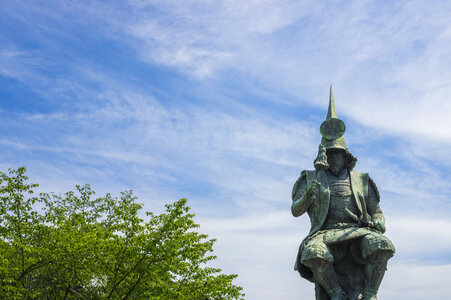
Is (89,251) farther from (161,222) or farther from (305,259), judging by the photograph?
(305,259)

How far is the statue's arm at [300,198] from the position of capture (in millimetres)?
7941

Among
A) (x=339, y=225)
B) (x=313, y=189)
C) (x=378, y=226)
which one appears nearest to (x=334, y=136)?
(x=313, y=189)

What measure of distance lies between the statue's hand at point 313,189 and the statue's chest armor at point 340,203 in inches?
16.6

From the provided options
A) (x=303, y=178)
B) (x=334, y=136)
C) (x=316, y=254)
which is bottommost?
(x=316, y=254)

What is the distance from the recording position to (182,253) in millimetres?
16094

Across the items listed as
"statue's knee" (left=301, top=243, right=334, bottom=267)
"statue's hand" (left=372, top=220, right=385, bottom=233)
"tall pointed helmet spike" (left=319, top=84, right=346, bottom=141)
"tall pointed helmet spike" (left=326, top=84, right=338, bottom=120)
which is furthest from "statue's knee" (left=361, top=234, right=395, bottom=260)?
"tall pointed helmet spike" (left=326, top=84, right=338, bottom=120)

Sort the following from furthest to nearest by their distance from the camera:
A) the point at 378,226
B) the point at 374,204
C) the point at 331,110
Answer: the point at 331,110
the point at 374,204
the point at 378,226

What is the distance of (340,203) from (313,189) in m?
0.59

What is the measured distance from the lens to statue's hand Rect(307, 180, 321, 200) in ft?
25.6

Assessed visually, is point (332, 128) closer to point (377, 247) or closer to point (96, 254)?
point (377, 247)

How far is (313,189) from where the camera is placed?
781 centimetres

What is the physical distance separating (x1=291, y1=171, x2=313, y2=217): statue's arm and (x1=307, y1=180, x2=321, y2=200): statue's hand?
0.12ft

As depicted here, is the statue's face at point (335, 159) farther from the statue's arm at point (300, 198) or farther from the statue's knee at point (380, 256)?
the statue's knee at point (380, 256)

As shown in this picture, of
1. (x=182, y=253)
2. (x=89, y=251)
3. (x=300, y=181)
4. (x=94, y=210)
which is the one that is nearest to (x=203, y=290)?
(x=182, y=253)
